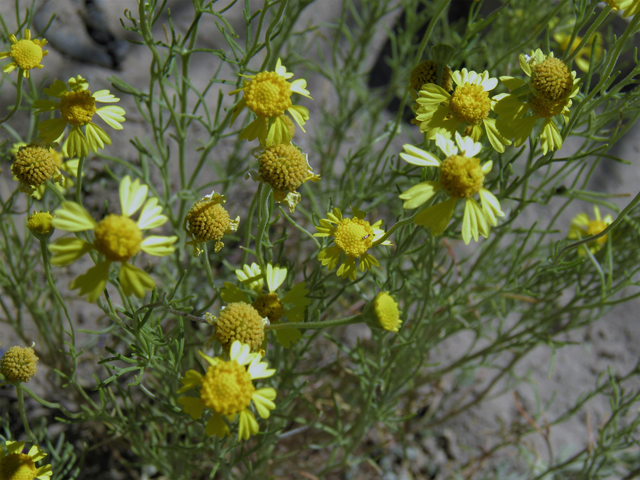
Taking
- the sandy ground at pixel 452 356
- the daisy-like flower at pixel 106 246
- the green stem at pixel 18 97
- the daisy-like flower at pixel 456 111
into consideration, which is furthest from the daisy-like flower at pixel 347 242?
the sandy ground at pixel 452 356

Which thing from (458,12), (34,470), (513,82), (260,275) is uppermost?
(458,12)

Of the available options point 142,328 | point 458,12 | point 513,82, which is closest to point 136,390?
point 142,328

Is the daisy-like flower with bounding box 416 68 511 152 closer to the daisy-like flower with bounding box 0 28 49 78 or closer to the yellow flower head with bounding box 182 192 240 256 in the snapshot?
the yellow flower head with bounding box 182 192 240 256

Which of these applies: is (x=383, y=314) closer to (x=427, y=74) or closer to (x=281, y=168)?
(x=281, y=168)

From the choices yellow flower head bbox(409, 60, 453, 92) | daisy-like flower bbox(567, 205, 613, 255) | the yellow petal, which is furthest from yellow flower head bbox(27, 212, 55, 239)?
daisy-like flower bbox(567, 205, 613, 255)

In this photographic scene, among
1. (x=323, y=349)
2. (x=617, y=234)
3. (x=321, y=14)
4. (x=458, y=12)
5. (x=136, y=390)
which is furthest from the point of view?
(x=458, y=12)

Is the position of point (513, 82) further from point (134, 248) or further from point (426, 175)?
point (134, 248)

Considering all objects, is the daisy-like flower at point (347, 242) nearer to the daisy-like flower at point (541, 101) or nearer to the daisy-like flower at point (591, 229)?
the daisy-like flower at point (541, 101)

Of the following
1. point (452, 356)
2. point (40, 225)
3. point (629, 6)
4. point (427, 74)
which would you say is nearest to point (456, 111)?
point (427, 74)
